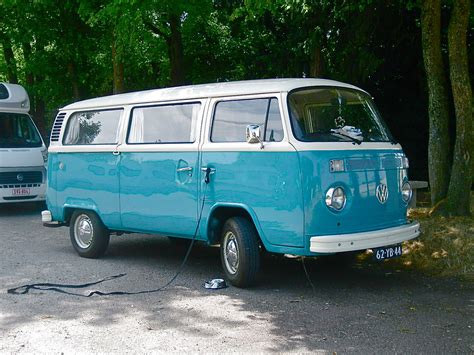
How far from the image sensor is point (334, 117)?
7512mm

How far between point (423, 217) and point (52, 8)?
41.8 ft

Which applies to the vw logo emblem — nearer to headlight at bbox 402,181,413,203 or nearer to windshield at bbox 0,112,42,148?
headlight at bbox 402,181,413,203

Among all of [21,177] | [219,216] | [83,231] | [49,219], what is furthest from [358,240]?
[21,177]

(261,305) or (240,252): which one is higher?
(240,252)

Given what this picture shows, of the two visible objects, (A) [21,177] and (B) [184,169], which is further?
(A) [21,177]

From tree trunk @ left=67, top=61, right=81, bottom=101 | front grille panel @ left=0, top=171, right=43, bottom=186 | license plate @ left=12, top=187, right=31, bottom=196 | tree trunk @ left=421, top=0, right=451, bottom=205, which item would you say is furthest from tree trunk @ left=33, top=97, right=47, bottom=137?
tree trunk @ left=421, top=0, right=451, bottom=205

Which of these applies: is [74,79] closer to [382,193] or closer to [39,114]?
[39,114]

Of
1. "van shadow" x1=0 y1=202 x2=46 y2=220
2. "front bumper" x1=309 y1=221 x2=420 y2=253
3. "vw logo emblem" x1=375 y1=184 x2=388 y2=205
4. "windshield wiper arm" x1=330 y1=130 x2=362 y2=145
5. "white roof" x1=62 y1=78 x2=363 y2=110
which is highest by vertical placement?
"white roof" x1=62 y1=78 x2=363 y2=110

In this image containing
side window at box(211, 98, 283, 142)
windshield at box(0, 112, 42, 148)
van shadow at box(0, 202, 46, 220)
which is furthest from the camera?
van shadow at box(0, 202, 46, 220)

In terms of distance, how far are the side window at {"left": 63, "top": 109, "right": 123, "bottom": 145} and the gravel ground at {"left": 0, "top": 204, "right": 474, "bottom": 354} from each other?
5.60 feet

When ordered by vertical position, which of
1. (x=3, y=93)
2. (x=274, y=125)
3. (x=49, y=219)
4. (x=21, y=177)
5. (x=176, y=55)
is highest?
(x=176, y=55)

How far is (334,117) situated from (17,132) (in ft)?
32.1

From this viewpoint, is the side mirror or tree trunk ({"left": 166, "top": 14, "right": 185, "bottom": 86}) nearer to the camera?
the side mirror

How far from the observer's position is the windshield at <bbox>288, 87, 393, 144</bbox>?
23.6 ft
